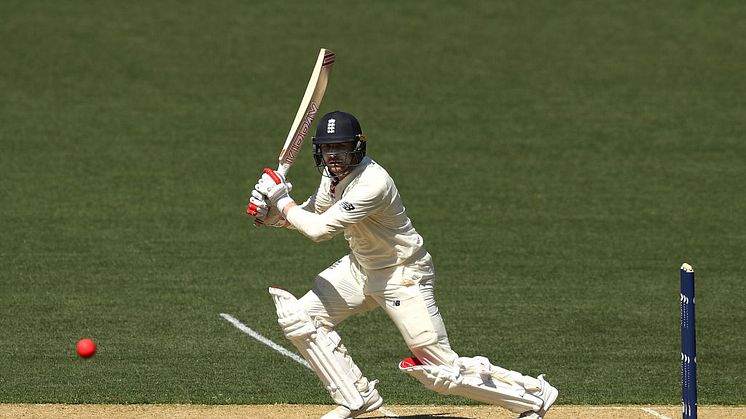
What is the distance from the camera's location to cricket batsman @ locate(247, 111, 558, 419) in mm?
7395

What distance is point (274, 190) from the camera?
7.45 meters

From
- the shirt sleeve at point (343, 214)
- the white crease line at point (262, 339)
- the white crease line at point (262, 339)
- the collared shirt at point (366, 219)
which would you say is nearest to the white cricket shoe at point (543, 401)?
the collared shirt at point (366, 219)

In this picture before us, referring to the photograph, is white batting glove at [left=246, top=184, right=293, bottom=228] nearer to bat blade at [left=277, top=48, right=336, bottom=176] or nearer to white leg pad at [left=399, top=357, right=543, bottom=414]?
bat blade at [left=277, top=48, right=336, bottom=176]

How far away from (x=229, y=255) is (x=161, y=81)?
7780 mm

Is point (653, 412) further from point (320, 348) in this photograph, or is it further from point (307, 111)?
point (307, 111)

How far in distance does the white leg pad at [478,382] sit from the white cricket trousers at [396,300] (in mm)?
105

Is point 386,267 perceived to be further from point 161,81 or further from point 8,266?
point 161,81

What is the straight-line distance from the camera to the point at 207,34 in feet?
74.8

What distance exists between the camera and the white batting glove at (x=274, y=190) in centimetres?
745

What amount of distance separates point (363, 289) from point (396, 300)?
27 centimetres

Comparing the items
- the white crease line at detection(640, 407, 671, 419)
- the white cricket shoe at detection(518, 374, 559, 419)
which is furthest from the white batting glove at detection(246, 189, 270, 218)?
the white crease line at detection(640, 407, 671, 419)

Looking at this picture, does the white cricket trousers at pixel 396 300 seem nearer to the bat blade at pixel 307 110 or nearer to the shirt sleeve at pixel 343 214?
the shirt sleeve at pixel 343 214

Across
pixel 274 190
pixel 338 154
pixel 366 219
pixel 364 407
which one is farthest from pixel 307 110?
pixel 364 407

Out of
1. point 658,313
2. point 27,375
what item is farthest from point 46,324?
point 658,313
